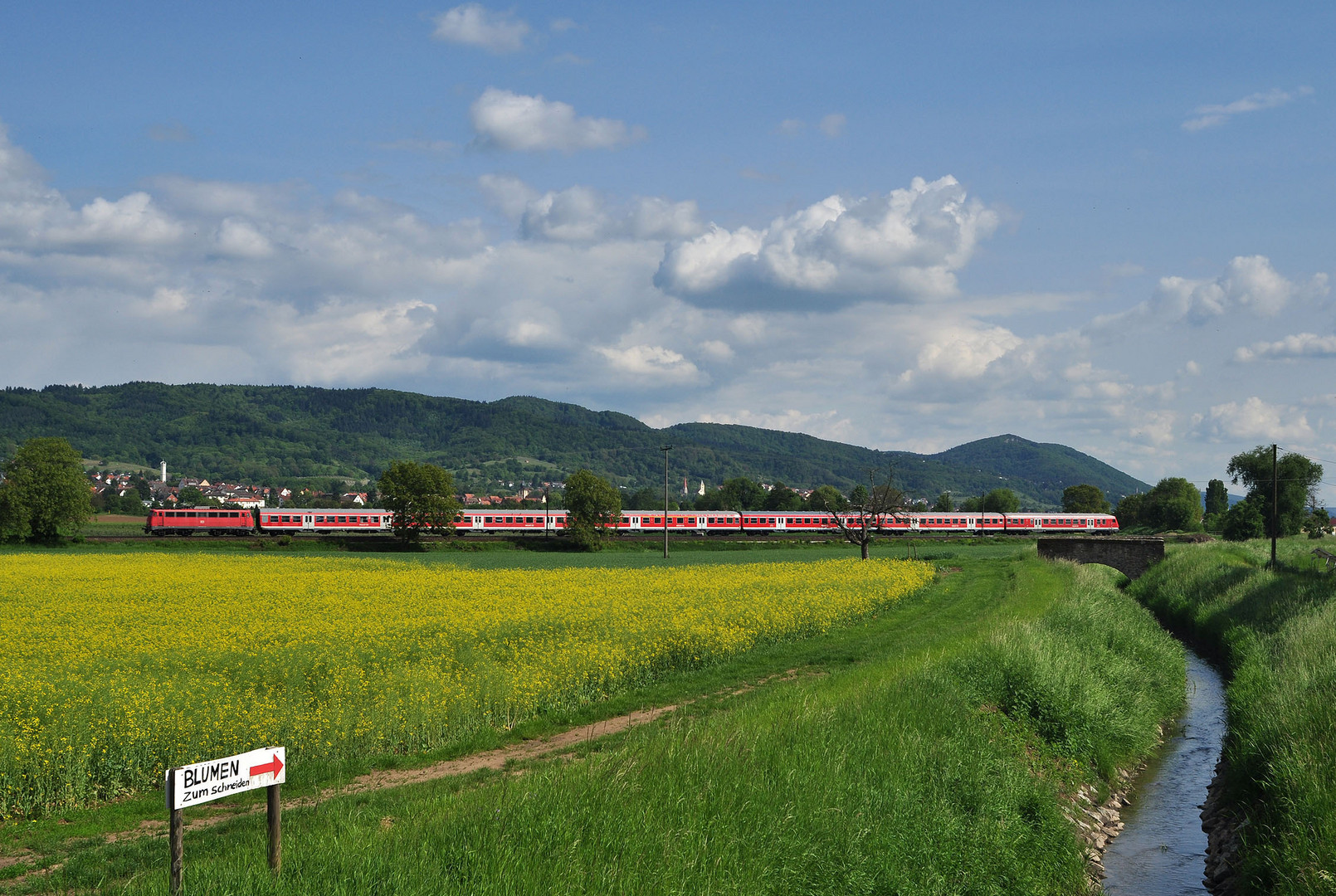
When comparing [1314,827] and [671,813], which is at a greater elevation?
[671,813]

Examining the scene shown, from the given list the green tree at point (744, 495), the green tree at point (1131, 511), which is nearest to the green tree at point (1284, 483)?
the green tree at point (1131, 511)

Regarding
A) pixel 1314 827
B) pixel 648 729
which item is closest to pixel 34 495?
pixel 648 729

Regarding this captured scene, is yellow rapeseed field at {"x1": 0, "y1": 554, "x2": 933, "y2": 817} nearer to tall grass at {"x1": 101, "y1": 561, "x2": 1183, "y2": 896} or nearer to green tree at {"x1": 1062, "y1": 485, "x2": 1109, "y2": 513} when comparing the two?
tall grass at {"x1": 101, "y1": 561, "x2": 1183, "y2": 896}

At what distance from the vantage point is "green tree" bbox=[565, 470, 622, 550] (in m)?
86.1

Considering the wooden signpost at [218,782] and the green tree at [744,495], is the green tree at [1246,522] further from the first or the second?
the wooden signpost at [218,782]

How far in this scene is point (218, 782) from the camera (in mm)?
6441

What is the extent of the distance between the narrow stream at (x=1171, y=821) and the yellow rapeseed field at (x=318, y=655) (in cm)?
950

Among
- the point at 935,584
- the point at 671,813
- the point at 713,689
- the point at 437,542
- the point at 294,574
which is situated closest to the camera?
the point at 671,813

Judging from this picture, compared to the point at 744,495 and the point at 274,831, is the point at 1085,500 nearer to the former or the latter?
the point at 744,495

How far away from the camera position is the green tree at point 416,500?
8512cm

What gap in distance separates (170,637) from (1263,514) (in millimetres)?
109708

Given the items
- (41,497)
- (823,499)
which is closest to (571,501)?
(41,497)

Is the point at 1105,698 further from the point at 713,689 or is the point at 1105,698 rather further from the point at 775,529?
the point at 775,529

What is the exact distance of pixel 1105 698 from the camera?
2041cm
